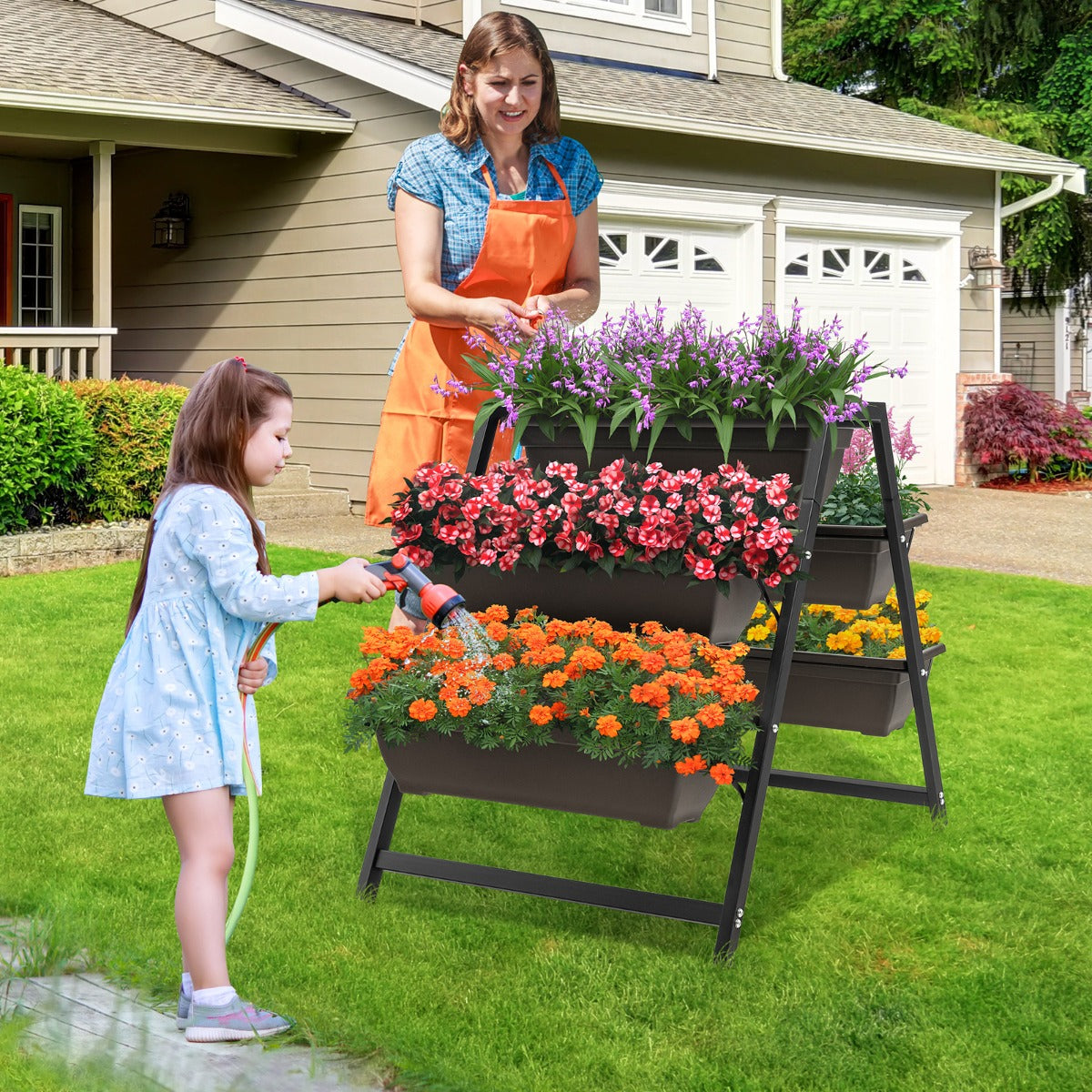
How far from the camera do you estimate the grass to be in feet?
9.37

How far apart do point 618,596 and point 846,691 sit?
1.13 metres

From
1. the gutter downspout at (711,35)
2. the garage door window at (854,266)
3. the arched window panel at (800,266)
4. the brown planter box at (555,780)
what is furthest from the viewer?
the gutter downspout at (711,35)

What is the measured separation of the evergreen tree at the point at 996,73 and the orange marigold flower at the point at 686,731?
16511mm

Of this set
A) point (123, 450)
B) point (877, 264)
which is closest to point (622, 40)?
point (877, 264)

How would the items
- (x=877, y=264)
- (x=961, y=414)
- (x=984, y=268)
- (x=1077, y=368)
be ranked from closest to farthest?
1. (x=877, y=264)
2. (x=961, y=414)
3. (x=984, y=268)
4. (x=1077, y=368)

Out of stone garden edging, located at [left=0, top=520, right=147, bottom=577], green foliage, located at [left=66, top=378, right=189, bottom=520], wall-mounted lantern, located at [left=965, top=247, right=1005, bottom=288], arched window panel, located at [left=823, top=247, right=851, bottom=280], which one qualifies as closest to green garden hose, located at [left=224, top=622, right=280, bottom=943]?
stone garden edging, located at [left=0, top=520, right=147, bottom=577]

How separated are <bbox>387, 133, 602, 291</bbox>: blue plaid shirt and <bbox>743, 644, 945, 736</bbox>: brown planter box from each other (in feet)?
4.37

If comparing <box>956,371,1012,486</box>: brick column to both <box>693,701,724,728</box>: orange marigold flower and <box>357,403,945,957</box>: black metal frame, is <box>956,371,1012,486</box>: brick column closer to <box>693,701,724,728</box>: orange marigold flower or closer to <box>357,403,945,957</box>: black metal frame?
<box>357,403,945,957</box>: black metal frame

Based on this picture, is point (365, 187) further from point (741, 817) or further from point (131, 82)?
point (741, 817)

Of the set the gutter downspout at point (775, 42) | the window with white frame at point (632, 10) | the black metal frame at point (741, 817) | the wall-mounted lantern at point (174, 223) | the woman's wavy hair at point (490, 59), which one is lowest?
the black metal frame at point (741, 817)

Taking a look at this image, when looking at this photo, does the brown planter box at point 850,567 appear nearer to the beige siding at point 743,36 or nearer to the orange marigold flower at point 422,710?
the orange marigold flower at point 422,710

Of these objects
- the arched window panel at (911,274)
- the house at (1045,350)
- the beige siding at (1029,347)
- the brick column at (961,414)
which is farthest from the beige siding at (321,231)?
the beige siding at (1029,347)

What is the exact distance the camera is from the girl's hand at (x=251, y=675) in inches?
118

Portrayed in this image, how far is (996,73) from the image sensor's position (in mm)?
21328
